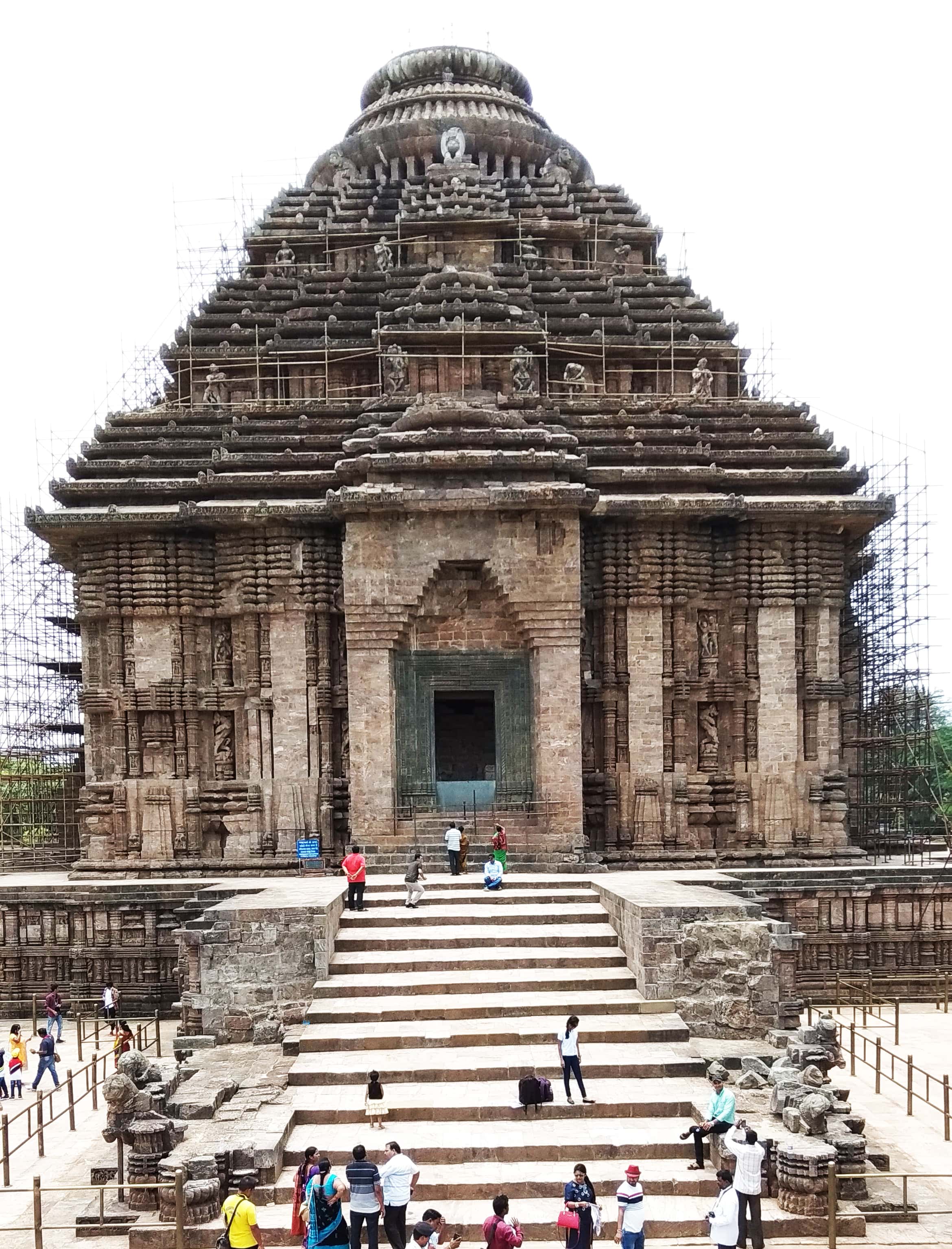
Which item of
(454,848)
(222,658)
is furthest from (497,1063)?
(222,658)

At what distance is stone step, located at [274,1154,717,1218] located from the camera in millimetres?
9867

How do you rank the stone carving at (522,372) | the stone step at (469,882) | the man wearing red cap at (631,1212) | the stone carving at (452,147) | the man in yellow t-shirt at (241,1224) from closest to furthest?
1. the man in yellow t-shirt at (241,1224)
2. the man wearing red cap at (631,1212)
3. the stone step at (469,882)
4. the stone carving at (522,372)
5. the stone carving at (452,147)

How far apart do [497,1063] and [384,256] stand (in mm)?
18736

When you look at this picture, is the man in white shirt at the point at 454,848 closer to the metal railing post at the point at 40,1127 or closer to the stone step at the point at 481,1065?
the stone step at the point at 481,1065

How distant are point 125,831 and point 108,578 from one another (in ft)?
15.3

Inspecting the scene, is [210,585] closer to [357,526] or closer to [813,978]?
→ [357,526]

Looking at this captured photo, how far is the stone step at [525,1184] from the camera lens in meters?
9.87

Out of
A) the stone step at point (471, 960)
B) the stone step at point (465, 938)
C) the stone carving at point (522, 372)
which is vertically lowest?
the stone step at point (471, 960)

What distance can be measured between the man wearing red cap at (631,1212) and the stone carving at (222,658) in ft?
46.6

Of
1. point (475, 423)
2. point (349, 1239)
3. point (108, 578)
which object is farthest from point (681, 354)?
point (349, 1239)

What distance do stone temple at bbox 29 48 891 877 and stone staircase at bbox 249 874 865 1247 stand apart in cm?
377

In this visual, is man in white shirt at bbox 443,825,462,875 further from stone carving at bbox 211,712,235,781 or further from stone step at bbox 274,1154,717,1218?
stone step at bbox 274,1154,717,1218

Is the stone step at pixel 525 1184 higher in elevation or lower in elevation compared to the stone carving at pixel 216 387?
lower

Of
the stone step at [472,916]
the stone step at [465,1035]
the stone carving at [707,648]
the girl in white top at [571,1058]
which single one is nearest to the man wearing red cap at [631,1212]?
the girl in white top at [571,1058]
